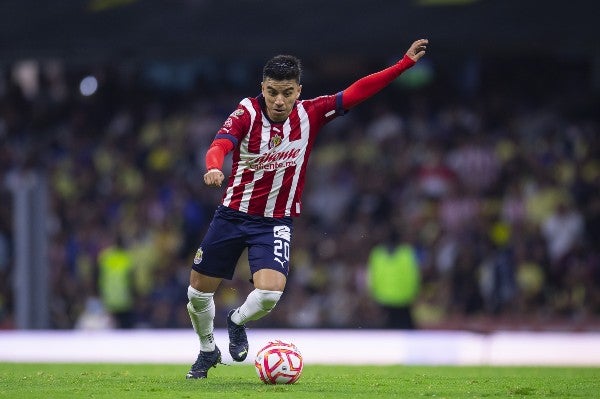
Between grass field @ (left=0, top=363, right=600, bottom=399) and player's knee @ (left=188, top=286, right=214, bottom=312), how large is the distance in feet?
1.75

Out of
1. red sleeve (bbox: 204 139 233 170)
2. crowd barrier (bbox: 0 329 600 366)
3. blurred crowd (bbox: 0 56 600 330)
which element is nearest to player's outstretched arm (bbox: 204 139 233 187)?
red sleeve (bbox: 204 139 233 170)

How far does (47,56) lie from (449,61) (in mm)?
6138

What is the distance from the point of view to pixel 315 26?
17.5 metres

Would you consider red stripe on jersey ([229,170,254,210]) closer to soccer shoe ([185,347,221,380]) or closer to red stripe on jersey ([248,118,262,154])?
red stripe on jersey ([248,118,262,154])

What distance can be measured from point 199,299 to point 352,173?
32.9ft

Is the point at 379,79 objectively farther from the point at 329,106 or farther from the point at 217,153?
the point at 217,153

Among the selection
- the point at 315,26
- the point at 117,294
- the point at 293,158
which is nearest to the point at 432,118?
the point at 315,26

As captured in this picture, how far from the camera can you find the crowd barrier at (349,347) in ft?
41.5

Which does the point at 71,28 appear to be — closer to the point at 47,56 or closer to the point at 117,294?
the point at 47,56

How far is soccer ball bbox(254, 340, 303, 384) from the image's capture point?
27.9 feet

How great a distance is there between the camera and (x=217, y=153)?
26.8ft

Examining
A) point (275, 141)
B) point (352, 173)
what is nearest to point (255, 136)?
point (275, 141)

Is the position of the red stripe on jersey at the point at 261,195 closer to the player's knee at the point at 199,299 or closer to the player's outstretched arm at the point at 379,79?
the player's knee at the point at 199,299

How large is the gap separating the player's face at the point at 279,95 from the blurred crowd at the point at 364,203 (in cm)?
761
